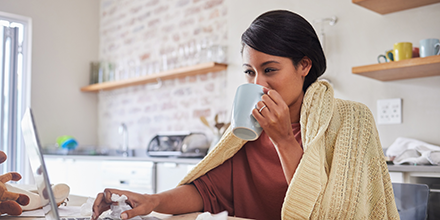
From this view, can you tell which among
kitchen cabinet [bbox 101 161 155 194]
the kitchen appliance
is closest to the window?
kitchen cabinet [bbox 101 161 155 194]

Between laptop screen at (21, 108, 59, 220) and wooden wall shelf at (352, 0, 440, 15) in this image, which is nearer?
laptop screen at (21, 108, 59, 220)

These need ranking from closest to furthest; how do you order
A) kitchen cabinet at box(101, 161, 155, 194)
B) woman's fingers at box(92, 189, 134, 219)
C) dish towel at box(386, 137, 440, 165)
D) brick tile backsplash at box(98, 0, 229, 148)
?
1. woman's fingers at box(92, 189, 134, 219)
2. dish towel at box(386, 137, 440, 165)
3. kitchen cabinet at box(101, 161, 155, 194)
4. brick tile backsplash at box(98, 0, 229, 148)

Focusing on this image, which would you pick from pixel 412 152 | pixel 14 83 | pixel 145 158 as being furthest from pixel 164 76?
pixel 412 152

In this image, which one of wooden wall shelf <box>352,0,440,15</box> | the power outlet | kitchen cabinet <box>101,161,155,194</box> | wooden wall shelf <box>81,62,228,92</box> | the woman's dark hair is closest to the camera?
the woman's dark hair

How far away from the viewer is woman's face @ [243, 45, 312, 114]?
1.04 metres

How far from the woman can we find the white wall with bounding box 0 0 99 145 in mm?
3525

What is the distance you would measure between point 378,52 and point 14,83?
354cm

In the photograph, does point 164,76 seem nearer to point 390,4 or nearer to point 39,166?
point 390,4

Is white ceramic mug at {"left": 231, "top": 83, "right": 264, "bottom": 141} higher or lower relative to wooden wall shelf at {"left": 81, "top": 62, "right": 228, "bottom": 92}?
lower

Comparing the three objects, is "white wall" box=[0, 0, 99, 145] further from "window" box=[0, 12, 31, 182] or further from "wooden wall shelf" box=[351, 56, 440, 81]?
"wooden wall shelf" box=[351, 56, 440, 81]

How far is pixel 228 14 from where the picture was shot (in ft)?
10.7

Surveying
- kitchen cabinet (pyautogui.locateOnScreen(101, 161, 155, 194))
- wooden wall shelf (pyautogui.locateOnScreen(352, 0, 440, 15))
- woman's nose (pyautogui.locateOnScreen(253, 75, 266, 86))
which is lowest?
kitchen cabinet (pyautogui.locateOnScreen(101, 161, 155, 194))

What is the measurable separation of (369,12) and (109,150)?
2913 mm

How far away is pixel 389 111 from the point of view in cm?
229
